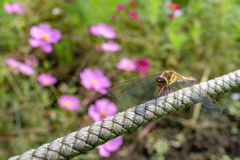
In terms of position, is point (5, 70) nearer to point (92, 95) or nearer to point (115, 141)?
point (92, 95)

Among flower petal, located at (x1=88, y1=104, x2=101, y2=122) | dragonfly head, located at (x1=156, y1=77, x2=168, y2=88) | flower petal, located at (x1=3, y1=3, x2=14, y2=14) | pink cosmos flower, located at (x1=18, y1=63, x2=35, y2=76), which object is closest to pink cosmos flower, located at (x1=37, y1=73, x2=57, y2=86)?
pink cosmos flower, located at (x1=18, y1=63, x2=35, y2=76)

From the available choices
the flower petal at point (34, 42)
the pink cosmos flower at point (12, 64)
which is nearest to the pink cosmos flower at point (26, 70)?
the pink cosmos flower at point (12, 64)

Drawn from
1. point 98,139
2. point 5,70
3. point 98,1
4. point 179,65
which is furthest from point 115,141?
point 98,1

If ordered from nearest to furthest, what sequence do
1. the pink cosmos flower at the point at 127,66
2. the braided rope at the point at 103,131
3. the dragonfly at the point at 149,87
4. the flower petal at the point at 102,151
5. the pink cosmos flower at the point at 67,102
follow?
the braided rope at the point at 103,131, the dragonfly at the point at 149,87, the flower petal at the point at 102,151, the pink cosmos flower at the point at 67,102, the pink cosmos flower at the point at 127,66

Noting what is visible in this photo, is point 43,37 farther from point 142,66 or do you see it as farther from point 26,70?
point 142,66

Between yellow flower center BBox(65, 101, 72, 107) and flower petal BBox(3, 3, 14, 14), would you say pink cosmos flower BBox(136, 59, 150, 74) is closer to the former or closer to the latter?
yellow flower center BBox(65, 101, 72, 107)

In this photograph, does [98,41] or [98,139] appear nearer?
[98,139]

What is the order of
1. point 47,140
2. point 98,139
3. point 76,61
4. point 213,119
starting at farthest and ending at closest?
1. point 76,61
2. point 213,119
3. point 47,140
4. point 98,139

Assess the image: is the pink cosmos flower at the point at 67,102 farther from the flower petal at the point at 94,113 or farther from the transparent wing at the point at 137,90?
the transparent wing at the point at 137,90
